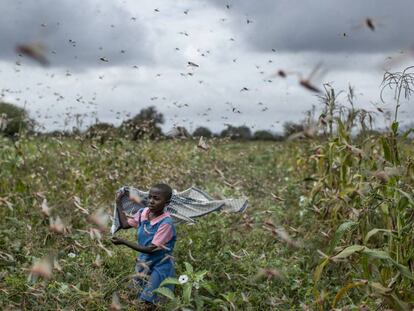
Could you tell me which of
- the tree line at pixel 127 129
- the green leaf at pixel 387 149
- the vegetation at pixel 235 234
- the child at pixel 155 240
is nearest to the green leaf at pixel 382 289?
the vegetation at pixel 235 234

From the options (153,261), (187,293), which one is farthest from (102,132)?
(187,293)

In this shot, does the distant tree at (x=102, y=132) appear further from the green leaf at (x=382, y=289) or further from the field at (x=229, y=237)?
the green leaf at (x=382, y=289)

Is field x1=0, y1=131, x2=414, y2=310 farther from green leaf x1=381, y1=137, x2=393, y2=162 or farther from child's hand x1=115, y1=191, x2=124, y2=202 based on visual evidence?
child's hand x1=115, y1=191, x2=124, y2=202

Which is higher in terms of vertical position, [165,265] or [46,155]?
[46,155]

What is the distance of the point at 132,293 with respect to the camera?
3.93m

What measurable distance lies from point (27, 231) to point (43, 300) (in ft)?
4.24

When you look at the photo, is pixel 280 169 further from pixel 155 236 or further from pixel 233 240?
pixel 155 236

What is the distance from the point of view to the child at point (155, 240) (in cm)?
403

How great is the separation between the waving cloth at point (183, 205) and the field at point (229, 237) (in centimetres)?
29

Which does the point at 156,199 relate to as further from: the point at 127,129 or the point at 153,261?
the point at 127,129

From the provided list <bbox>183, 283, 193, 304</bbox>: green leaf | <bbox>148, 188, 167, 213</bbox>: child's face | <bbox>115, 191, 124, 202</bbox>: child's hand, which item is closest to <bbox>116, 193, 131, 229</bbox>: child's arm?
<bbox>115, 191, 124, 202</bbox>: child's hand

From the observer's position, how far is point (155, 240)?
4.07 m

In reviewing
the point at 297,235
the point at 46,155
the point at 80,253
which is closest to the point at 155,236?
the point at 80,253

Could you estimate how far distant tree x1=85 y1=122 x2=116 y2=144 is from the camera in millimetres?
8062
